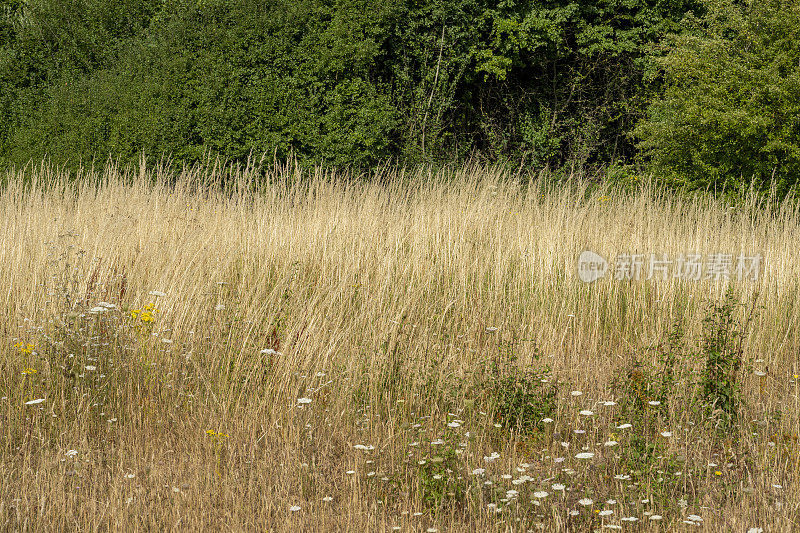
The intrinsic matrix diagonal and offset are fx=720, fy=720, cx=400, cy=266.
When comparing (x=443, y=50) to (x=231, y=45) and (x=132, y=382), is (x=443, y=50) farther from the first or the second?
(x=132, y=382)

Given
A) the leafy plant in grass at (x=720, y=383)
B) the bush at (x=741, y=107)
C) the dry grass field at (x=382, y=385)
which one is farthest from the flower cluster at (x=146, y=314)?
the bush at (x=741, y=107)

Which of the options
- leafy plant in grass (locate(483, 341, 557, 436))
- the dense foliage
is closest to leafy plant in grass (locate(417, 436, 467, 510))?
leafy plant in grass (locate(483, 341, 557, 436))

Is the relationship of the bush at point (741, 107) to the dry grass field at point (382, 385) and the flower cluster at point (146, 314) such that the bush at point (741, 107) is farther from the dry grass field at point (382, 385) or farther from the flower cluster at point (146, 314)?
the flower cluster at point (146, 314)

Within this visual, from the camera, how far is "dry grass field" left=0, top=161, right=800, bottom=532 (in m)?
2.73

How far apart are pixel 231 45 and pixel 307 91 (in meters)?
1.27

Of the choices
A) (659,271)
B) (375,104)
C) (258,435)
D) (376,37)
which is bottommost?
(258,435)

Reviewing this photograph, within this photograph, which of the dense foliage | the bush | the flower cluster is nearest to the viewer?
the flower cluster

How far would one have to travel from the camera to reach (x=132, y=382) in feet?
11.9

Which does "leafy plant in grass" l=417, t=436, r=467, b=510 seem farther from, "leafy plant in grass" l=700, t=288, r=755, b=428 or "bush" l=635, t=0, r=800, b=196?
"bush" l=635, t=0, r=800, b=196

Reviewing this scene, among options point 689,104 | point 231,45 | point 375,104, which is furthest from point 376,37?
point 689,104

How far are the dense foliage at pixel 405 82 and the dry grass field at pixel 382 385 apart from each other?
178 inches

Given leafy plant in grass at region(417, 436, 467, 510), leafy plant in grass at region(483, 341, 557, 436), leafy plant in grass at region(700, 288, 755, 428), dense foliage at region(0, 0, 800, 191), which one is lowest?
leafy plant in grass at region(417, 436, 467, 510)

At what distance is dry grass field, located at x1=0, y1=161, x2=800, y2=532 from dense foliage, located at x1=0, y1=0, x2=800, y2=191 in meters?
4.51

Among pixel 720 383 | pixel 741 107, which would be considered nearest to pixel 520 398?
pixel 720 383
